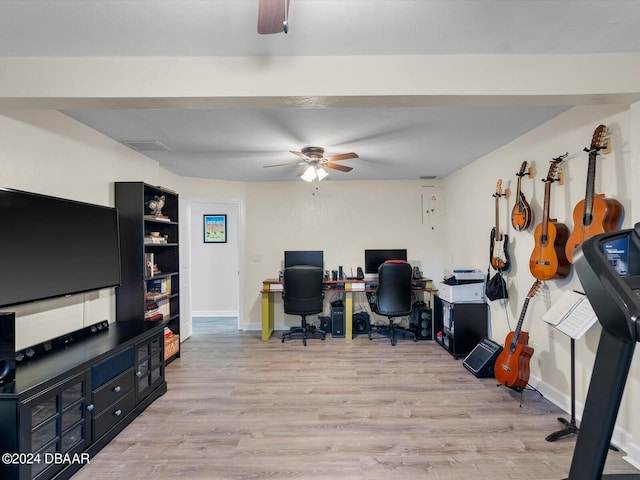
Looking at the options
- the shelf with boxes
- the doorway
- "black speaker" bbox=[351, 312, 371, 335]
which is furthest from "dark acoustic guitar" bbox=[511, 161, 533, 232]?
the doorway

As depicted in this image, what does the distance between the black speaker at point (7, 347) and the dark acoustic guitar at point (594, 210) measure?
3372mm

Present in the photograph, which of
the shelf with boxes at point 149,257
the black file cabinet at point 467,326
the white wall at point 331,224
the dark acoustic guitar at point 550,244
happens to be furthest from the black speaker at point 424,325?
the shelf with boxes at point 149,257

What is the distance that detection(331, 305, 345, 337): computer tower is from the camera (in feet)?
14.8

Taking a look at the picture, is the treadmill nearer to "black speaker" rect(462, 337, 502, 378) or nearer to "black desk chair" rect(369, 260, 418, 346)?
"black speaker" rect(462, 337, 502, 378)

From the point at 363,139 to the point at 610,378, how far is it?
2.59 metres

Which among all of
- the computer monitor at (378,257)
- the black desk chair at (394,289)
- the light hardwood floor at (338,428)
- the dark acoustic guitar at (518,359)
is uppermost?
the computer monitor at (378,257)

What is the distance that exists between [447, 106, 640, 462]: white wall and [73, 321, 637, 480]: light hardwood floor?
0.29 m

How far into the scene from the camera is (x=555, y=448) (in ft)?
6.71

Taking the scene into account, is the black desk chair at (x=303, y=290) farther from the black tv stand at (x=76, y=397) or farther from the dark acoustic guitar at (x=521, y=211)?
the dark acoustic guitar at (x=521, y=211)

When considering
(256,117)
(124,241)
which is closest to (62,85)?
(256,117)

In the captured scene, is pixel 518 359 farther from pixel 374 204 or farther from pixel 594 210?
pixel 374 204

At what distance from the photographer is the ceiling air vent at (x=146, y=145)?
3084 millimetres

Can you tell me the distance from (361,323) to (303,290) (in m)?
1.13

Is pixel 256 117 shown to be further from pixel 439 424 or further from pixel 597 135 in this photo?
pixel 439 424
